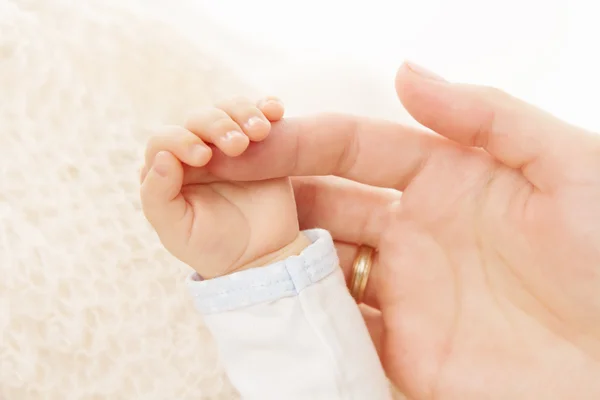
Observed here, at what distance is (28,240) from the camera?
0.76 metres

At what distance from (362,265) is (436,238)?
0.09 metres

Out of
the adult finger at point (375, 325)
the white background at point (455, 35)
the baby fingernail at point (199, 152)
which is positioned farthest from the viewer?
the white background at point (455, 35)

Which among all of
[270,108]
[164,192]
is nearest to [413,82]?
[270,108]

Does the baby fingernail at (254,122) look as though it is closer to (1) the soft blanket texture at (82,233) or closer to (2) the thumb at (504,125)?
(2) the thumb at (504,125)

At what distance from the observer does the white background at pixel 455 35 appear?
86 centimetres

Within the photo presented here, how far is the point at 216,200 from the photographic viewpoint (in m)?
0.60

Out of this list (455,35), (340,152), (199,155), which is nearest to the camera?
(199,155)

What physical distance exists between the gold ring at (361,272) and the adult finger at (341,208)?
0.5 inches

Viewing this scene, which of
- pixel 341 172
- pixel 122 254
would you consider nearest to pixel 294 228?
pixel 341 172

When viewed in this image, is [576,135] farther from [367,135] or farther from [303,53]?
[303,53]

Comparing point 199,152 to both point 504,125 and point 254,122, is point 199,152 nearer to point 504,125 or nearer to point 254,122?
point 254,122

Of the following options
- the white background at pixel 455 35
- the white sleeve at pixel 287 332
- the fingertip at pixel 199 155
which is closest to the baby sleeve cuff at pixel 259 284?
the white sleeve at pixel 287 332

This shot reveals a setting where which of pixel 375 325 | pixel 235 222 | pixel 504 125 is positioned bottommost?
pixel 375 325

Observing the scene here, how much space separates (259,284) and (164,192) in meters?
0.11
